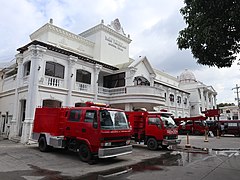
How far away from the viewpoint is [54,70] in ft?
58.5

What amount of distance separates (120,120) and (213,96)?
4980 cm

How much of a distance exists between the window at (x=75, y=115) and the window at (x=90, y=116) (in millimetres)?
549

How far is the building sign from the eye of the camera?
26700mm

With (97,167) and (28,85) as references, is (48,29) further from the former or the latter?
(97,167)

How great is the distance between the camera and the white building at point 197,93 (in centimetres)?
4294

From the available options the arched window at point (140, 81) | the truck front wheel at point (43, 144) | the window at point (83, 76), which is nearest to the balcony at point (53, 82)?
the window at point (83, 76)

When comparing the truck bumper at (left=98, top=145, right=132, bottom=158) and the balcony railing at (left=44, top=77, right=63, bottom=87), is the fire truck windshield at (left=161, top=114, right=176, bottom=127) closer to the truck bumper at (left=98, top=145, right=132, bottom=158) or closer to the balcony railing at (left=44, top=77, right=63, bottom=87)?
the truck bumper at (left=98, top=145, right=132, bottom=158)

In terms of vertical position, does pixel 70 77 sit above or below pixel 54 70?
below

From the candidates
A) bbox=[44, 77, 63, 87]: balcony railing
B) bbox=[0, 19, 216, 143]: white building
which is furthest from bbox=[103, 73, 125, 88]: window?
bbox=[44, 77, 63, 87]: balcony railing

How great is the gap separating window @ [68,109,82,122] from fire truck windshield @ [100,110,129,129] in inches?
56.8

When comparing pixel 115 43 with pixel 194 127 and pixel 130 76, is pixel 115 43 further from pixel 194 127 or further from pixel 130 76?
pixel 194 127

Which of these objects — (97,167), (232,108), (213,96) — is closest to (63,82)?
Result: (97,167)

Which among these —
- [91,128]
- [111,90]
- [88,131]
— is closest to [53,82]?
[111,90]

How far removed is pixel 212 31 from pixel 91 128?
20.6 ft
